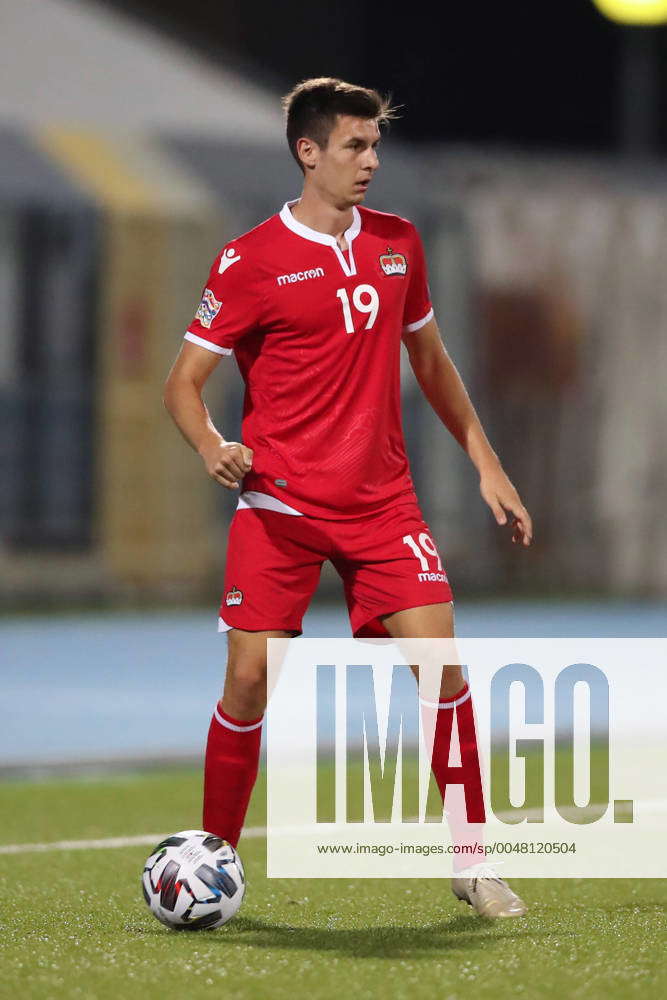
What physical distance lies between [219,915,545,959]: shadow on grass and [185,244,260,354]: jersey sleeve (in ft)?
5.19

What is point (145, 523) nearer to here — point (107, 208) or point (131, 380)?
point (131, 380)

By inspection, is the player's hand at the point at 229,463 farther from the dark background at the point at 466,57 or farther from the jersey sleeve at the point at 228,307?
the dark background at the point at 466,57

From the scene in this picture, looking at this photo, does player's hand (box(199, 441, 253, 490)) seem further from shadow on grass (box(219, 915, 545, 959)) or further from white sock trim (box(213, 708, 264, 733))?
shadow on grass (box(219, 915, 545, 959))

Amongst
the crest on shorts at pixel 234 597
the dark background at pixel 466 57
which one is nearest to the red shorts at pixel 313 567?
the crest on shorts at pixel 234 597

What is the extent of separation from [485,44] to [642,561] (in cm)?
677

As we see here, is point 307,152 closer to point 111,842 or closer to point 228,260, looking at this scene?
point 228,260

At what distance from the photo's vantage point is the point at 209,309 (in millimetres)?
5410

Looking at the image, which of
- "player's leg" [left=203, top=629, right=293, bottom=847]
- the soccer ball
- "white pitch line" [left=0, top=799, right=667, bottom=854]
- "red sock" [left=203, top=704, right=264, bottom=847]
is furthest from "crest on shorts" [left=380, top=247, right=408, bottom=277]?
"white pitch line" [left=0, top=799, right=667, bottom=854]

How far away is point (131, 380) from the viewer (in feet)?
59.7

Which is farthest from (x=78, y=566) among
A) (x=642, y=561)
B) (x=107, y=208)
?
(x=642, y=561)

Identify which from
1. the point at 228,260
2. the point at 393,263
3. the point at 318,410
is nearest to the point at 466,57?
the point at 393,263

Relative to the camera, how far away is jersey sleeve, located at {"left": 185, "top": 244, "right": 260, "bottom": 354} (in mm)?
5375

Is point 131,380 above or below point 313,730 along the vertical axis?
above

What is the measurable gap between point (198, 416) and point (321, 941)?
4.73 ft
